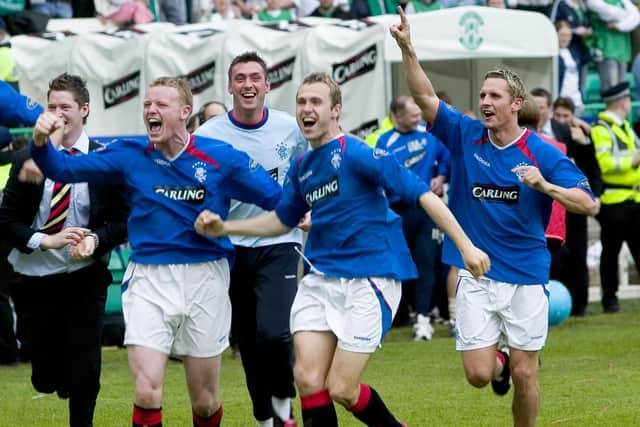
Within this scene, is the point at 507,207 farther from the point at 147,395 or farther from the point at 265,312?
the point at 147,395

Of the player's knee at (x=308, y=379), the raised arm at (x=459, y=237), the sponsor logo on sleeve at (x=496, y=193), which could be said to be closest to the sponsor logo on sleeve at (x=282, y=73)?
the sponsor logo on sleeve at (x=496, y=193)

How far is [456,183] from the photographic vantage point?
9.36 m

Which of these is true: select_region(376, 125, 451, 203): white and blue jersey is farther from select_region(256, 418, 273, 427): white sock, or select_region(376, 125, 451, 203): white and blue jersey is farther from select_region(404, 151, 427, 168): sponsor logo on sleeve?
select_region(256, 418, 273, 427): white sock

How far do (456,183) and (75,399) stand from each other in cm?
263

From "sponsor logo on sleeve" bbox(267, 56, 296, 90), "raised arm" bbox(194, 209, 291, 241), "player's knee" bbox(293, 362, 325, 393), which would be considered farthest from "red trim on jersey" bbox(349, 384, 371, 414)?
"sponsor logo on sleeve" bbox(267, 56, 296, 90)

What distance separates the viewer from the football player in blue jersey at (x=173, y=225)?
27.8ft

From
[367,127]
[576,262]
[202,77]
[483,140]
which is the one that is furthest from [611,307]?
[483,140]

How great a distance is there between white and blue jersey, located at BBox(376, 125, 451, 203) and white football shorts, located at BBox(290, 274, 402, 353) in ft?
21.6

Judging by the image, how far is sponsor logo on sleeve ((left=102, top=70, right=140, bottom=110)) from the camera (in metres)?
17.1

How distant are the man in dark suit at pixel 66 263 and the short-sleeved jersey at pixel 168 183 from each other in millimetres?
587

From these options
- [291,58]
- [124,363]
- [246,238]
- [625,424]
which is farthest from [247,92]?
[291,58]

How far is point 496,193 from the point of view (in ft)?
29.8

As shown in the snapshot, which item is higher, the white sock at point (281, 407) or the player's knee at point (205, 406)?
the player's knee at point (205, 406)

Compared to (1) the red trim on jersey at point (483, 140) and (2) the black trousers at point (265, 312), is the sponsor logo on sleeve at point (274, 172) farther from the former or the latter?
(1) the red trim on jersey at point (483, 140)
